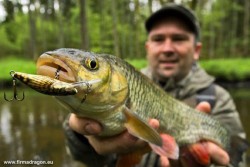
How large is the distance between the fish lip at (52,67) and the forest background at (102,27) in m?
3.70

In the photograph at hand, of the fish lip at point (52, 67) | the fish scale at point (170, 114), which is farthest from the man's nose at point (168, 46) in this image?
the fish lip at point (52, 67)

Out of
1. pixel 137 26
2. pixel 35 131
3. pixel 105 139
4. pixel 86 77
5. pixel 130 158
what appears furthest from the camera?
pixel 137 26

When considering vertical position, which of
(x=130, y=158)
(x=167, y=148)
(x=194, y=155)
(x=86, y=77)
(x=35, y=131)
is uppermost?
(x=86, y=77)

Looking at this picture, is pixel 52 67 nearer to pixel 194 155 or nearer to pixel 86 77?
pixel 86 77

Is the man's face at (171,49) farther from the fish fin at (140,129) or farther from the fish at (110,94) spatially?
the fish fin at (140,129)

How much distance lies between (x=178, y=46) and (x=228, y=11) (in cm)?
3254

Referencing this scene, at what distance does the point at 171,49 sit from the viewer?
11.3 ft

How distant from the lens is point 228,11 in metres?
34.2

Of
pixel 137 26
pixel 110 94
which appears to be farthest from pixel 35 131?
pixel 137 26

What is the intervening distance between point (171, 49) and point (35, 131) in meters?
5.07

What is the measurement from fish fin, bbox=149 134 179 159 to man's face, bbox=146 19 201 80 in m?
1.35

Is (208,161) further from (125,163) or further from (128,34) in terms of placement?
(128,34)

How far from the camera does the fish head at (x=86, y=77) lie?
1.33 meters

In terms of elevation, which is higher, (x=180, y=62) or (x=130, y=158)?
(x=180, y=62)
